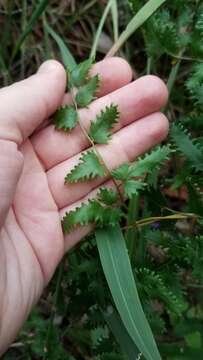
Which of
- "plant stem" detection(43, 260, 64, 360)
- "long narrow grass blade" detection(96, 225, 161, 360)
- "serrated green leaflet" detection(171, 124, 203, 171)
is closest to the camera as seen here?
"long narrow grass blade" detection(96, 225, 161, 360)

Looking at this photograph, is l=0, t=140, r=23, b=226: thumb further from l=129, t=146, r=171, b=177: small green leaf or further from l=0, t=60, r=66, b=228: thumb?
l=129, t=146, r=171, b=177: small green leaf

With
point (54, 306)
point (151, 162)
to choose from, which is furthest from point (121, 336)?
point (151, 162)

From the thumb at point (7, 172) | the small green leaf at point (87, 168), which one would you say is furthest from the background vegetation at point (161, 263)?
the thumb at point (7, 172)

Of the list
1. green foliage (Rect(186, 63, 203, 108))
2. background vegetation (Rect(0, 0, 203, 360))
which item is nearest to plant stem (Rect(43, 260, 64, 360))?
background vegetation (Rect(0, 0, 203, 360))

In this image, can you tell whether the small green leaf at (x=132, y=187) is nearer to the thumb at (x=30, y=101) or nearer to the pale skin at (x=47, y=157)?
the pale skin at (x=47, y=157)

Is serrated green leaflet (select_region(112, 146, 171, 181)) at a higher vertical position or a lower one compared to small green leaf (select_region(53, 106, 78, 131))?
lower
